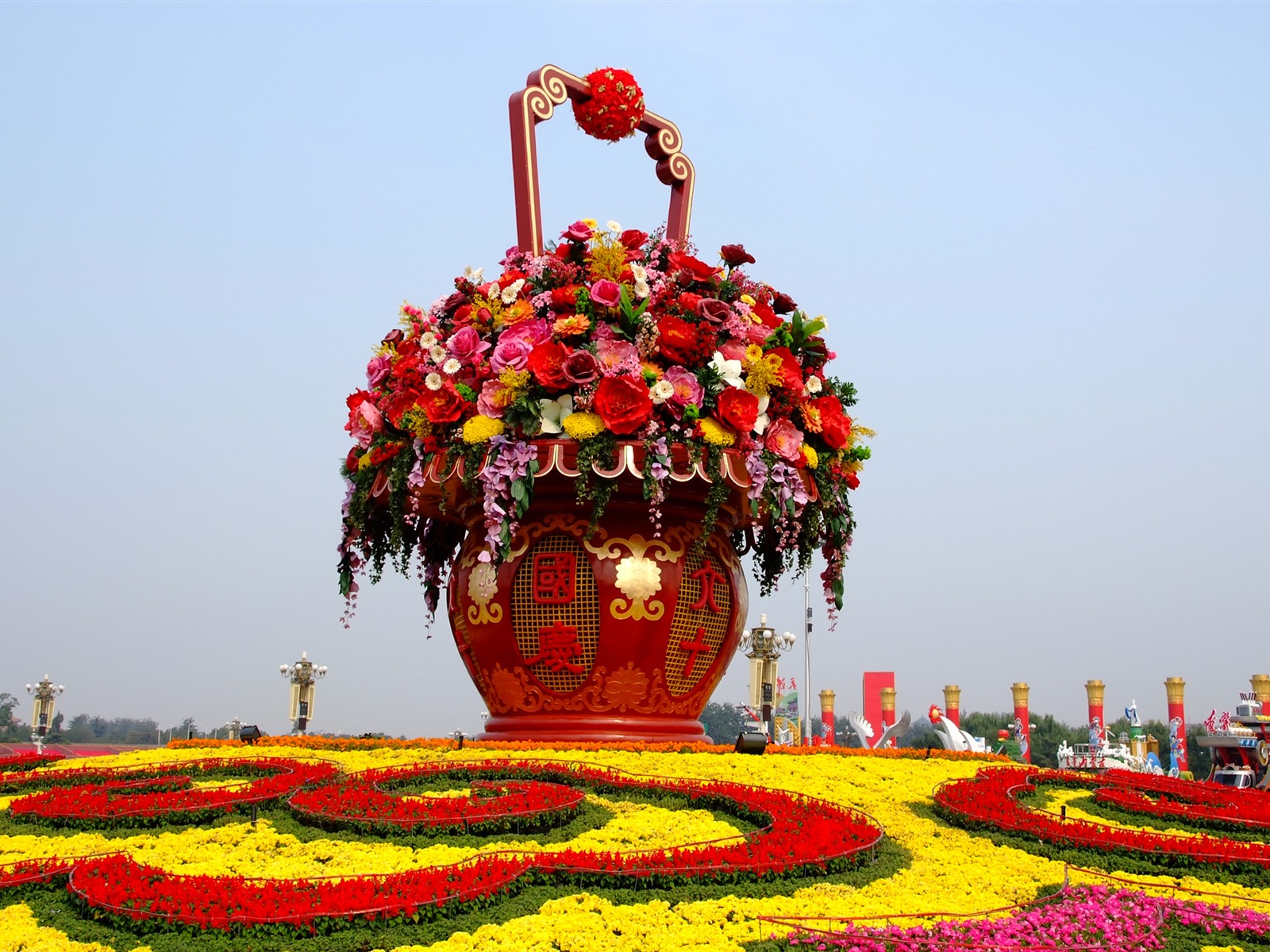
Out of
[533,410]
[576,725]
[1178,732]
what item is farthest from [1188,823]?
[1178,732]

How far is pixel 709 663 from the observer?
8.12m

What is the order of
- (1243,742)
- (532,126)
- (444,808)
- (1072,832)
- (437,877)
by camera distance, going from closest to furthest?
(437,877), (444,808), (1072,832), (532,126), (1243,742)

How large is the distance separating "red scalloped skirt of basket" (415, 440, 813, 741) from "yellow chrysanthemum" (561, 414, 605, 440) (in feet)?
0.32

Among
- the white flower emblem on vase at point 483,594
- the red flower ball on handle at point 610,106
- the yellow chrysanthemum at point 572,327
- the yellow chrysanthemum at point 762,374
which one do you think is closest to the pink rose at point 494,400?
the yellow chrysanthemum at point 572,327

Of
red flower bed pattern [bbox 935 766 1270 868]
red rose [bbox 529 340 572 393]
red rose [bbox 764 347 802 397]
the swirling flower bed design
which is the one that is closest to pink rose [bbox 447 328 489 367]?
red rose [bbox 529 340 572 393]

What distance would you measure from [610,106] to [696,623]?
4.27m

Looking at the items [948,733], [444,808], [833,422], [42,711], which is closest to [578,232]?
[833,422]

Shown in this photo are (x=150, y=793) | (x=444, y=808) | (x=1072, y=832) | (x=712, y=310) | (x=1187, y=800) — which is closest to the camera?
(x=444, y=808)

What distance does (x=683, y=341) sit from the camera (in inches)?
294

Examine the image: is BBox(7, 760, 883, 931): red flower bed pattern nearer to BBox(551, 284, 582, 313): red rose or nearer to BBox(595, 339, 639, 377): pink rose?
BBox(595, 339, 639, 377): pink rose

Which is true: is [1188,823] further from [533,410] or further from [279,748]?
[279,748]

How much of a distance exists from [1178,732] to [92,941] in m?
25.9

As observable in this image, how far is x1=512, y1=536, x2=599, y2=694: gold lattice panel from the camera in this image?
7480 millimetres

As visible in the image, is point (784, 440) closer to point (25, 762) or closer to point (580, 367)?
point (580, 367)
